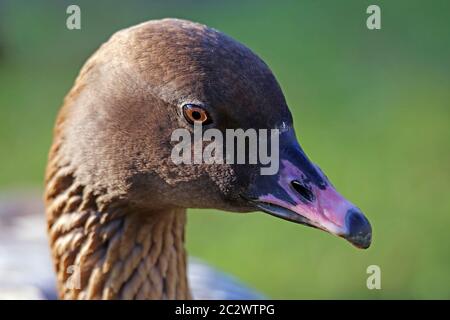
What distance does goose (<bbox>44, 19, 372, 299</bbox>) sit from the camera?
321 cm

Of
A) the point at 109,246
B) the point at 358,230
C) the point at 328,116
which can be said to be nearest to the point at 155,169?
the point at 109,246

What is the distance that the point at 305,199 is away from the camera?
320 centimetres

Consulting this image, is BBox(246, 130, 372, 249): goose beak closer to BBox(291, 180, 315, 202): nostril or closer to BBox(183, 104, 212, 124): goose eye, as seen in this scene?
BBox(291, 180, 315, 202): nostril

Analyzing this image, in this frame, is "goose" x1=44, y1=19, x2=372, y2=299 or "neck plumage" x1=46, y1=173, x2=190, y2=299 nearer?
"goose" x1=44, y1=19, x2=372, y2=299

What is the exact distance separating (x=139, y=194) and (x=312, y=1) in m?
6.36

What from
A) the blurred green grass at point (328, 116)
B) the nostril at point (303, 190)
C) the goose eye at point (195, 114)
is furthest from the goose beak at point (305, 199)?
the blurred green grass at point (328, 116)

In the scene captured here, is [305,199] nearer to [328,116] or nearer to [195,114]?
[195,114]

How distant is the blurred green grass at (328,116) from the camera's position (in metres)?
6.59

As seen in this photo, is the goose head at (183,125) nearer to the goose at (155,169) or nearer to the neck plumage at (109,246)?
the goose at (155,169)

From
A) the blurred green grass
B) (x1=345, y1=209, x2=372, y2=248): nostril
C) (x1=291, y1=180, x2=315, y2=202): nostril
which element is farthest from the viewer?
the blurred green grass

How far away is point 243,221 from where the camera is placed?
7027 millimetres

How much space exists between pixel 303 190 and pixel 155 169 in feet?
2.02

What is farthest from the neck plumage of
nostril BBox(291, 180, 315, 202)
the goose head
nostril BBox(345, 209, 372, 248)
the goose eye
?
nostril BBox(345, 209, 372, 248)

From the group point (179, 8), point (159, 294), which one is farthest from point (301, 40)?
point (159, 294)
